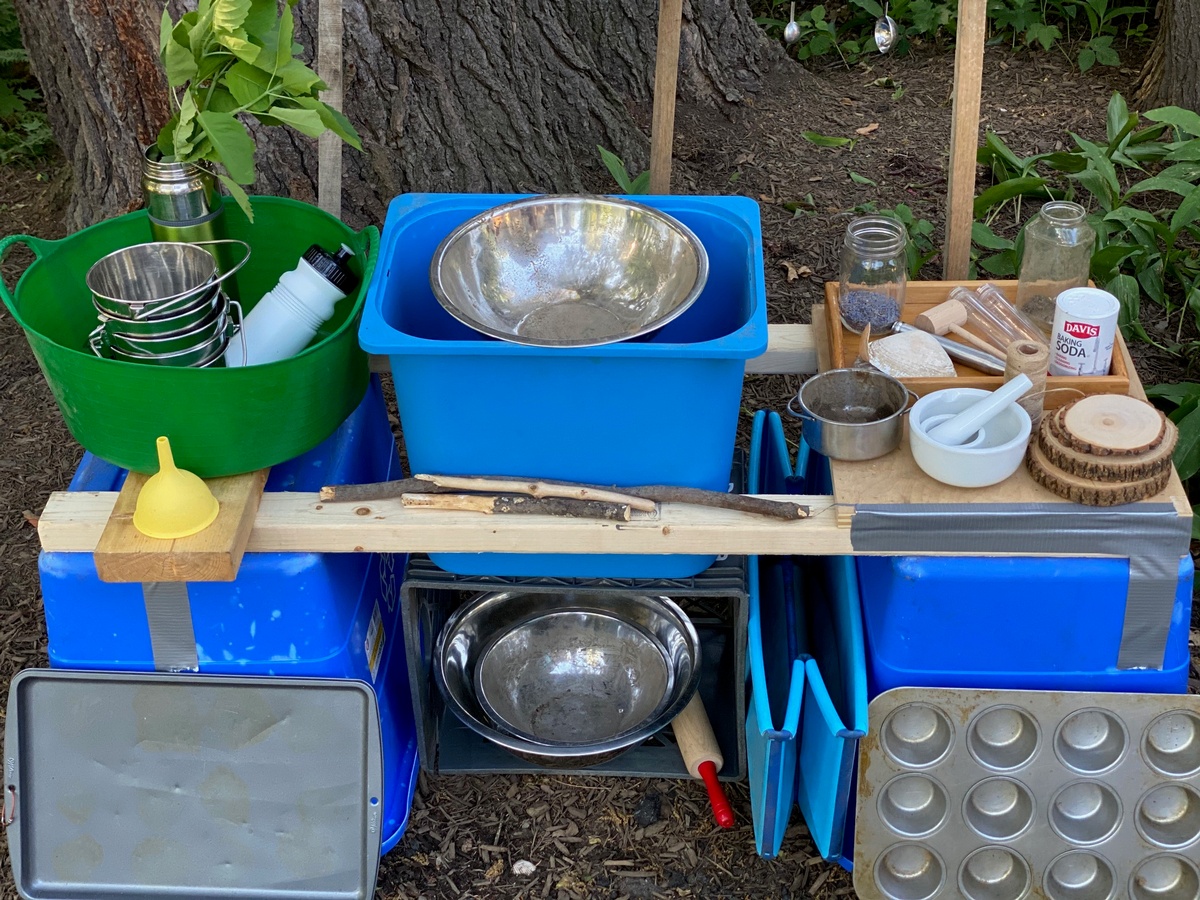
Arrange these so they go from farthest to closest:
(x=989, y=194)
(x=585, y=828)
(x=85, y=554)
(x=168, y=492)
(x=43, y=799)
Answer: (x=989, y=194) → (x=585, y=828) → (x=43, y=799) → (x=85, y=554) → (x=168, y=492)

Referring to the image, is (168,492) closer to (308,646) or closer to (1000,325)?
(308,646)

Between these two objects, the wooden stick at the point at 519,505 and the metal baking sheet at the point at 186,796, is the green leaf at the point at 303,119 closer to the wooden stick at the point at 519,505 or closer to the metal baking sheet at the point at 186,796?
the wooden stick at the point at 519,505

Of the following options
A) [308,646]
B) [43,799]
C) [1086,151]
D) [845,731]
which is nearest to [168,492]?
[308,646]

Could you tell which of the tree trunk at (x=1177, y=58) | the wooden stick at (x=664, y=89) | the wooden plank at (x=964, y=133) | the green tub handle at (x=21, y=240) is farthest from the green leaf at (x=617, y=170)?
the tree trunk at (x=1177, y=58)

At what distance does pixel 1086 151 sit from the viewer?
324cm

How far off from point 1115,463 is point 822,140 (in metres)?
2.10

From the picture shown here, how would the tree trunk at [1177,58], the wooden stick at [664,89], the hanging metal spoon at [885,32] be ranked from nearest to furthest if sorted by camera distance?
the wooden stick at [664,89], the tree trunk at [1177,58], the hanging metal spoon at [885,32]

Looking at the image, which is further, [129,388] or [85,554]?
[85,554]

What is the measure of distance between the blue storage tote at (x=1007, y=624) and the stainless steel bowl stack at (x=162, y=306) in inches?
44.2

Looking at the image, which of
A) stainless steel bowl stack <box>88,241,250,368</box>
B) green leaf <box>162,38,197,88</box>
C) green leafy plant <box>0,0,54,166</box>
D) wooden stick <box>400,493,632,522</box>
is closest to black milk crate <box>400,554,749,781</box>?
wooden stick <box>400,493,632,522</box>

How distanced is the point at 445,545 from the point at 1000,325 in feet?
3.44

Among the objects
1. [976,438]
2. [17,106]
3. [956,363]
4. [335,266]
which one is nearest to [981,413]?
[976,438]

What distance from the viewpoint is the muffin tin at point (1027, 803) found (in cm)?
200

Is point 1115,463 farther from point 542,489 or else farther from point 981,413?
point 542,489
